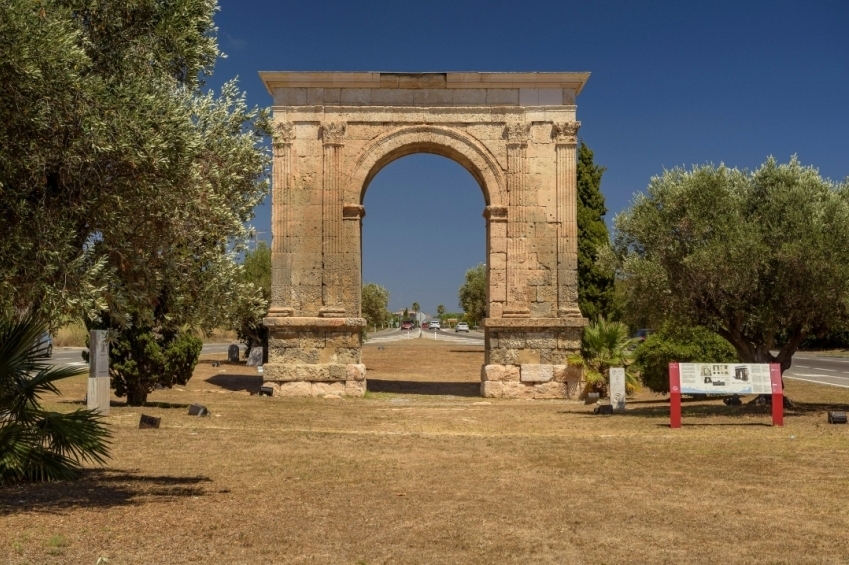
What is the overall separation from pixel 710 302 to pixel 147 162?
12.1 meters

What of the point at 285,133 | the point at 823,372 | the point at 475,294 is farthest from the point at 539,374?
the point at 475,294

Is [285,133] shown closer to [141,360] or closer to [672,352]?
[141,360]

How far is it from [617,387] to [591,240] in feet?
47.7

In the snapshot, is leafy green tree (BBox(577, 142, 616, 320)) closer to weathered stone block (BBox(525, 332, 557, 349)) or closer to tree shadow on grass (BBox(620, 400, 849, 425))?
weathered stone block (BBox(525, 332, 557, 349))

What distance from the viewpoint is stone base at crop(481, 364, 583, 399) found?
843 inches

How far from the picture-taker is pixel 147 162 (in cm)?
781

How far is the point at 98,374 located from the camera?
600 inches

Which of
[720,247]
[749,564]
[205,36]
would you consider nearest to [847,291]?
[720,247]

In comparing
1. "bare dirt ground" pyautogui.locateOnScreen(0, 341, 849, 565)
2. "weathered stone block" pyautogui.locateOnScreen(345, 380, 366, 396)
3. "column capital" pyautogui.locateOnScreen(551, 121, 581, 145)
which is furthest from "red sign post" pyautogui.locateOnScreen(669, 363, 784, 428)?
"weathered stone block" pyautogui.locateOnScreen(345, 380, 366, 396)

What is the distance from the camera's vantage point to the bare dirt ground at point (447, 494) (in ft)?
21.6

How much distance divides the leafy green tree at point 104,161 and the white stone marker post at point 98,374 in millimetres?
6452

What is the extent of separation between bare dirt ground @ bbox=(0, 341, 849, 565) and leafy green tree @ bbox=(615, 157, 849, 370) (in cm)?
188

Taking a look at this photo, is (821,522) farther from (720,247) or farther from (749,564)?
(720,247)

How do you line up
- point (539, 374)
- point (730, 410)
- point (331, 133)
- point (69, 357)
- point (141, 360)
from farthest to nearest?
point (69, 357) < point (331, 133) < point (539, 374) < point (141, 360) < point (730, 410)
